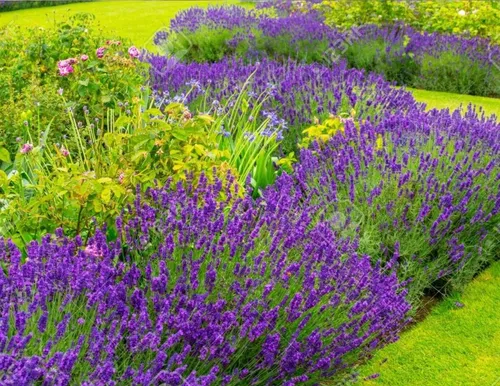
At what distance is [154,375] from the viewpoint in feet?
6.86

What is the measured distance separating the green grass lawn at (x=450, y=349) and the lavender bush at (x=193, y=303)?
0.40m

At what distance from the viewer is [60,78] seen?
16.1 feet

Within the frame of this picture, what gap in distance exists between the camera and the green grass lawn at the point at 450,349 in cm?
315

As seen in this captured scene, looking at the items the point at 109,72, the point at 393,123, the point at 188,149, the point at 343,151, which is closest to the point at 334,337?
the point at 188,149

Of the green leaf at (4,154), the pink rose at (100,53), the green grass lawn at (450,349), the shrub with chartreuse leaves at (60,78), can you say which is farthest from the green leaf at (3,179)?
the green grass lawn at (450,349)

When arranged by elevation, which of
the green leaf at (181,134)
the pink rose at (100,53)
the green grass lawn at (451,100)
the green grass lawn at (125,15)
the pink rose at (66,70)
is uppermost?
the pink rose at (100,53)

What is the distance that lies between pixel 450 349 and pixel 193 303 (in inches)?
63.1

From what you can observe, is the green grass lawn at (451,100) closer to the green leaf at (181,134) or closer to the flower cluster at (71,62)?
the flower cluster at (71,62)

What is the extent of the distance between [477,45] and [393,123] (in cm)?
442

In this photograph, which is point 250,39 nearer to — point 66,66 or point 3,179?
point 66,66

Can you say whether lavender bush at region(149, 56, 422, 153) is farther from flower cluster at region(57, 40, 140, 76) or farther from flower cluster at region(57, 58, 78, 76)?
flower cluster at region(57, 58, 78, 76)

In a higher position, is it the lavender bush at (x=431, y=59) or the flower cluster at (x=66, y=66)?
the flower cluster at (x=66, y=66)

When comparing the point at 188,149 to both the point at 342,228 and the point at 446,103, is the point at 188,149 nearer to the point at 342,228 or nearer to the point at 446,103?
the point at 342,228

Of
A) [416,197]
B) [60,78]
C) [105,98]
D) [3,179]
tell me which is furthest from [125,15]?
[3,179]
